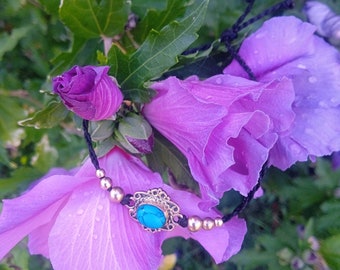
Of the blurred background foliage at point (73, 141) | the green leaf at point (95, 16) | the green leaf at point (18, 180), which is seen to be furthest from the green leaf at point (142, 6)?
the green leaf at point (18, 180)

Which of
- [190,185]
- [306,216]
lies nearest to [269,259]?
[306,216]

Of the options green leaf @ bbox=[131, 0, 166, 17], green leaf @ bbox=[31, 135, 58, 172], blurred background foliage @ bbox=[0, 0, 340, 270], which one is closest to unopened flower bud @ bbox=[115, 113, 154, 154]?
blurred background foliage @ bbox=[0, 0, 340, 270]

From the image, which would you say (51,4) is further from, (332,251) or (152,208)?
(332,251)

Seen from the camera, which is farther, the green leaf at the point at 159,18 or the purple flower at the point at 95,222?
the green leaf at the point at 159,18

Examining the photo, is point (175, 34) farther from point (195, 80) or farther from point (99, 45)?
point (99, 45)

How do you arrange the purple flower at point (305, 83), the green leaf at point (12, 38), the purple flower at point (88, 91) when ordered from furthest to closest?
the green leaf at point (12, 38) → the purple flower at point (305, 83) → the purple flower at point (88, 91)

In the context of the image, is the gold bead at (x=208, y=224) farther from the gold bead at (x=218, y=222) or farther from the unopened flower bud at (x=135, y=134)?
the unopened flower bud at (x=135, y=134)

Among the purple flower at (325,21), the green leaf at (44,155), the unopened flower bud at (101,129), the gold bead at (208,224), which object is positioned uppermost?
the unopened flower bud at (101,129)
